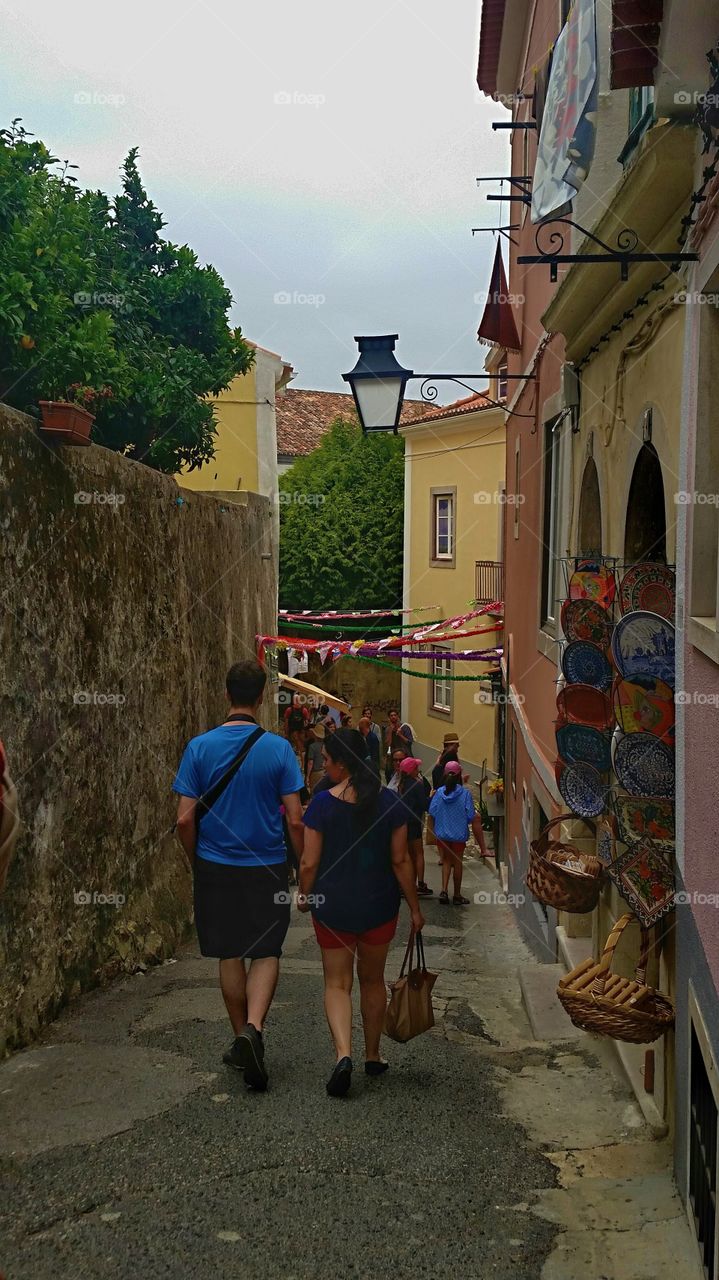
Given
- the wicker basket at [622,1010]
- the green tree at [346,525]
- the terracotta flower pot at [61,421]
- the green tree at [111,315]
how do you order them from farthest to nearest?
the green tree at [346,525], the green tree at [111,315], the terracotta flower pot at [61,421], the wicker basket at [622,1010]

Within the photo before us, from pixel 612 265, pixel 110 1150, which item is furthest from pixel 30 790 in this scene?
pixel 612 265

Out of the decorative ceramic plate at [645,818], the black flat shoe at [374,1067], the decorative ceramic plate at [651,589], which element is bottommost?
the black flat shoe at [374,1067]

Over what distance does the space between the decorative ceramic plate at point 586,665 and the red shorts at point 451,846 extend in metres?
6.88

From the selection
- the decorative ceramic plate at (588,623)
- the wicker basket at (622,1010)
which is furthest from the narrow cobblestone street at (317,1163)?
the decorative ceramic plate at (588,623)

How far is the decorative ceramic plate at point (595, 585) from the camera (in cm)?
599

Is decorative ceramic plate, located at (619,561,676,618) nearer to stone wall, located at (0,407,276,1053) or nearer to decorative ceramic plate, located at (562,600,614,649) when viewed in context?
decorative ceramic plate, located at (562,600,614,649)

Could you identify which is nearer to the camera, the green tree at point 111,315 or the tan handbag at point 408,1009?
the tan handbag at point 408,1009

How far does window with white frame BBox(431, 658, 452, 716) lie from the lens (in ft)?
93.7

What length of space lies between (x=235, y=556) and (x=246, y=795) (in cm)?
839

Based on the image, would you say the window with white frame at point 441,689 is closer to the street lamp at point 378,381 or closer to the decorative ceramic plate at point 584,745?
the street lamp at point 378,381

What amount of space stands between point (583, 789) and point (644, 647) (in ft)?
5.24

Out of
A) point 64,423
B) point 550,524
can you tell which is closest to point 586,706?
point 64,423

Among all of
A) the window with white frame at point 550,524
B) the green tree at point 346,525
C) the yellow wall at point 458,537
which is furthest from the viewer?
the green tree at point 346,525

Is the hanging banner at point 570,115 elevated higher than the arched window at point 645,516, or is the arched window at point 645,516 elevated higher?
the hanging banner at point 570,115
